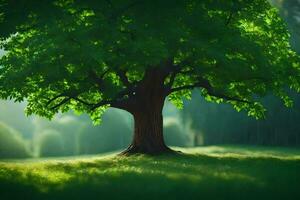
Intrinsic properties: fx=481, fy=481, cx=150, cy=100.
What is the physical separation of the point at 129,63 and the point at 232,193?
36.6 ft

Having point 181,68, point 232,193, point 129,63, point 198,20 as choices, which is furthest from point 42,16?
point 232,193

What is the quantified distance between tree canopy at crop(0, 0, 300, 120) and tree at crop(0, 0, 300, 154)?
5 cm

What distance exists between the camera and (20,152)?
5875 cm

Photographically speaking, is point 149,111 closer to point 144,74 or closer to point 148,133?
point 148,133

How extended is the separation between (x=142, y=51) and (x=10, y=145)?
131 ft

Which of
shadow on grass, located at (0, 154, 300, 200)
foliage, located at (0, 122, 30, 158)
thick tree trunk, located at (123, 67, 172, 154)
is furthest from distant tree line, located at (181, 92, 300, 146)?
shadow on grass, located at (0, 154, 300, 200)

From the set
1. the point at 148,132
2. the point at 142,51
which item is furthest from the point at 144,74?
the point at 142,51

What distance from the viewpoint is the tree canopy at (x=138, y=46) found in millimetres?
21547

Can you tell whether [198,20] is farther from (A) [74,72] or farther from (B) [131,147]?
(B) [131,147]

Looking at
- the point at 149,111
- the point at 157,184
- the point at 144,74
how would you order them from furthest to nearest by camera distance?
the point at 144,74 → the point at 149,111 → the point at 157,184

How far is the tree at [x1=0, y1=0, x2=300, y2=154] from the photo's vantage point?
70.8 feet

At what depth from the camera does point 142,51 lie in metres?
22.0

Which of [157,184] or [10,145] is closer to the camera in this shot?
[157,184]

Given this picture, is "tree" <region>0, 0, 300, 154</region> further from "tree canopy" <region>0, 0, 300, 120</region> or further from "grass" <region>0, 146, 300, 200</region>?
"grass" <region>0, 146, 300, 200</region>
